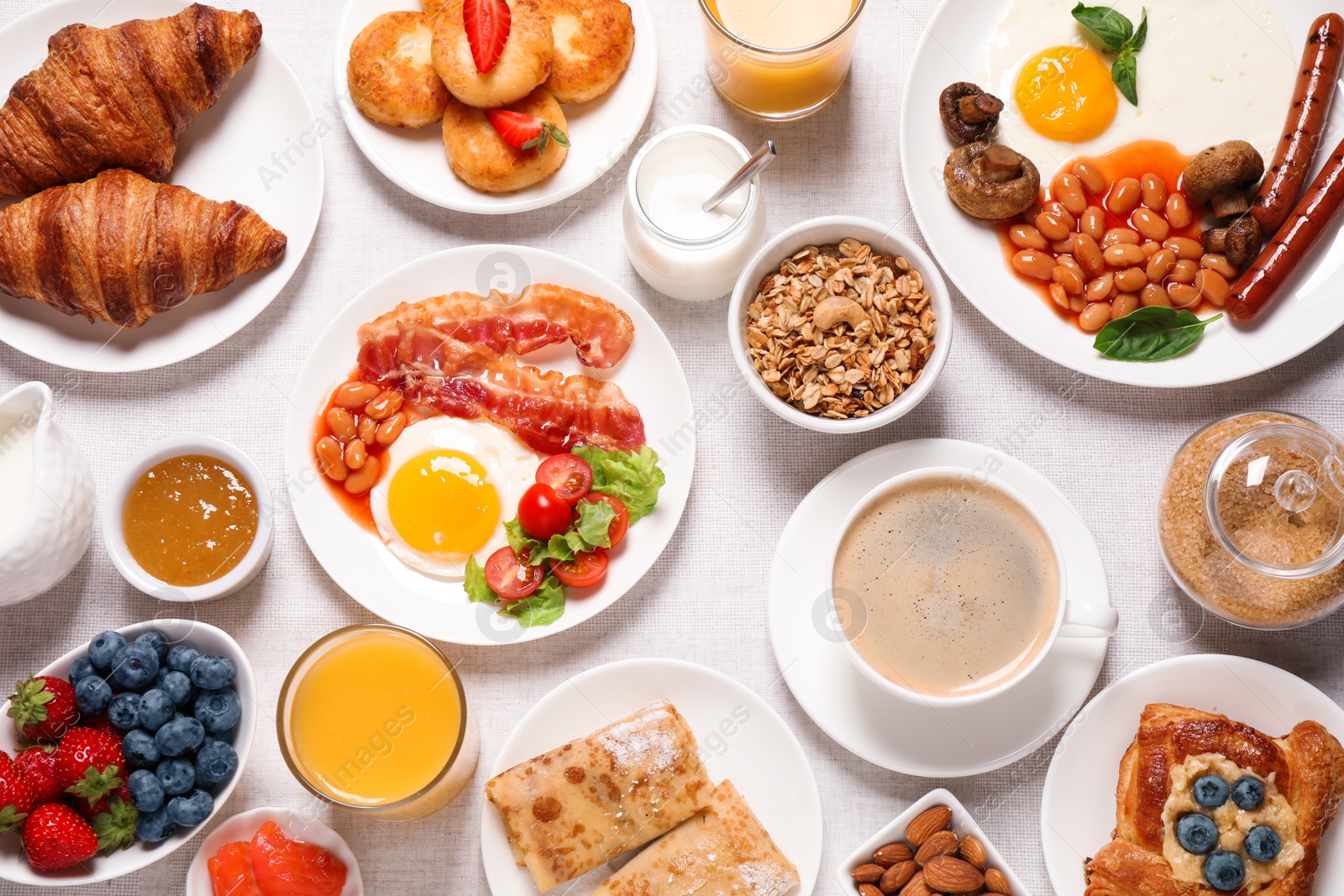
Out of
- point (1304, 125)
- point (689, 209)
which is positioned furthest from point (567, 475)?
point (1304, 125)

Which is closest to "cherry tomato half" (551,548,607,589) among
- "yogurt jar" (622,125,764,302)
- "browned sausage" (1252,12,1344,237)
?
"yogurt jar" (622,125,764,302)

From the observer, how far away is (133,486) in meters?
2.14

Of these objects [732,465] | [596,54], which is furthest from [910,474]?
[596,54]

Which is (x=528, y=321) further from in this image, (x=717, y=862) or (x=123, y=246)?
(x=717, y=862)

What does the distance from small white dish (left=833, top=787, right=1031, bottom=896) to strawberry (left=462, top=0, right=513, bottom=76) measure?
1749 mm

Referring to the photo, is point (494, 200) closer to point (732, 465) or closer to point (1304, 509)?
point (732, 465)

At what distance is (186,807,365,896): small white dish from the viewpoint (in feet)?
6.84

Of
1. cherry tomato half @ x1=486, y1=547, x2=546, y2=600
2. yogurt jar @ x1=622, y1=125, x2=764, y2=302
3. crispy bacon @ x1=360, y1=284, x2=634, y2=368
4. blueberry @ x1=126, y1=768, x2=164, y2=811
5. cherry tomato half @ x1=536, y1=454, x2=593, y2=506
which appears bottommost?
blueberry @ x1=126, y1=768, x2=164, y2=811

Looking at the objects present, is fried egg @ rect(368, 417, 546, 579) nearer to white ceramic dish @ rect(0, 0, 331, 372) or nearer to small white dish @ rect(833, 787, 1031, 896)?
white ceramic dish @ rect(0, 0, 331, 372)

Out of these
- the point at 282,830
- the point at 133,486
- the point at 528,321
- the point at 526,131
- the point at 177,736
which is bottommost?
the point at 282,830

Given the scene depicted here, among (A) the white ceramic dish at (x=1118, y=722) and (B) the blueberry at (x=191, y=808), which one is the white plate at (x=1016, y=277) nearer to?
(A) the white ceramic dish at (x=1118, y=722)

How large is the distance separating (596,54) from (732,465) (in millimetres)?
937

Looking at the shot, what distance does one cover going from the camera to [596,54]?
7.31 ft

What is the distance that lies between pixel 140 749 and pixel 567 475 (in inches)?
38.3
